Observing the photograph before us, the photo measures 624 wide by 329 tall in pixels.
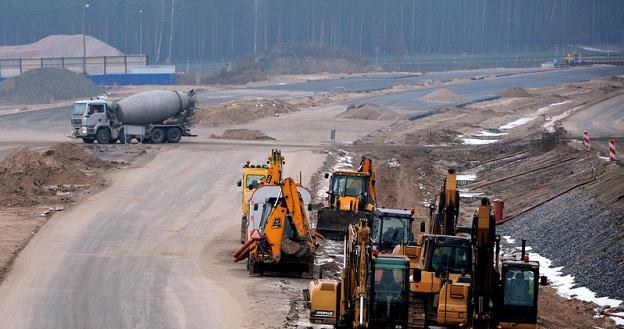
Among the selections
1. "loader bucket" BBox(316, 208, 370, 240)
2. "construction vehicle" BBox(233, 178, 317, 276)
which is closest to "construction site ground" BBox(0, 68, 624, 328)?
"construction vehicle" BBox(233, 178, 317, 276)

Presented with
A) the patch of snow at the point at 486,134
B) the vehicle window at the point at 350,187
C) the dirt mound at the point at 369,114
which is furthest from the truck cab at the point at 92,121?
the vehicle window at the point at 350,187

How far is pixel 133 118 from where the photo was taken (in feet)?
188

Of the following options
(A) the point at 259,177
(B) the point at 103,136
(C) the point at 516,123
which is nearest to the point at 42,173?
(B) the point at 103,136

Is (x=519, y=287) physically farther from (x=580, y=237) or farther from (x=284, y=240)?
(x=580, y=237)

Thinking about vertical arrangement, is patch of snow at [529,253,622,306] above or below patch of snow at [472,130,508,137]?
below

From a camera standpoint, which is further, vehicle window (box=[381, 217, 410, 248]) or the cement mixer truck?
the cement mixer truck

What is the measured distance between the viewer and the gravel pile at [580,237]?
25.9 m

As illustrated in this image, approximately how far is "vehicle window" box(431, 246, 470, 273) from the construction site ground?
10.6 feet

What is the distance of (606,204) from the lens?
1300 inches

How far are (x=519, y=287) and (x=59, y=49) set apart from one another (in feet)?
486

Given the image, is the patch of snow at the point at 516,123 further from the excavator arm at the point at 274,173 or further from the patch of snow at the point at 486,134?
the excavator arm at the point at 274,173

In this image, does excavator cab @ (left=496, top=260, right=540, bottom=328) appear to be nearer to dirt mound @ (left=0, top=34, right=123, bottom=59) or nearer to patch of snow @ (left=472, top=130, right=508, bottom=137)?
patch of snow @ (left=472, top=130, right=508, bottom=137)

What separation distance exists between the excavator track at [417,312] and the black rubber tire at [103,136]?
40709 millimetres

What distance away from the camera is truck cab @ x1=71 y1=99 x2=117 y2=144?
189ft
